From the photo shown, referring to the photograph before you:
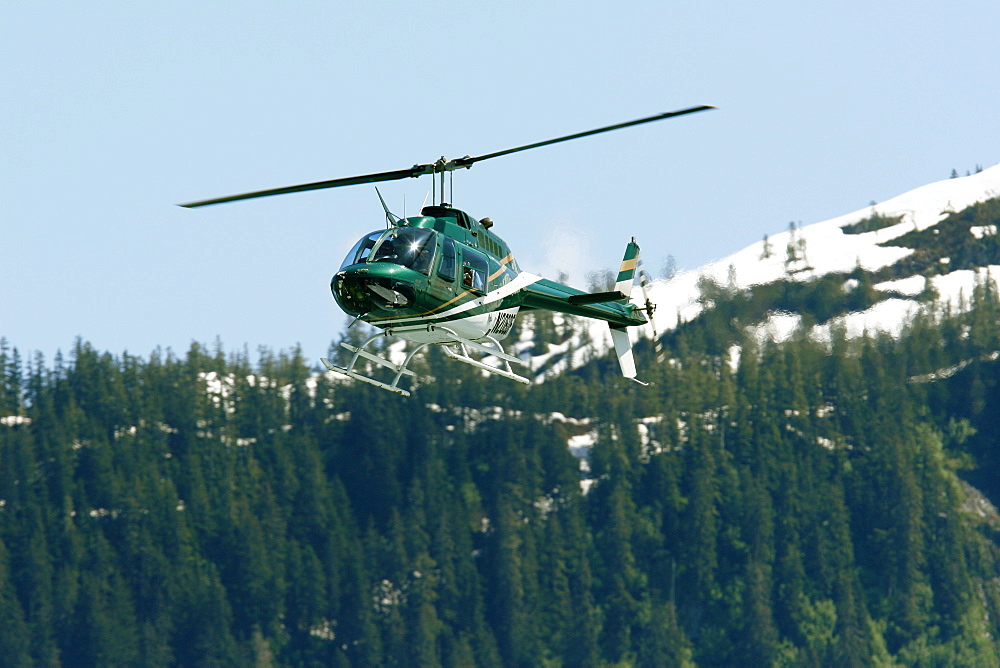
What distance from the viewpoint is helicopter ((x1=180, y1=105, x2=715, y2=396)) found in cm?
2962

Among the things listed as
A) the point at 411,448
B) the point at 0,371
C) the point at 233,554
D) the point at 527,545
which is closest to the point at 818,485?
the point at 527,545

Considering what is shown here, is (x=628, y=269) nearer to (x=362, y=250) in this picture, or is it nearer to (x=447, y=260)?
(x=447, y=260)

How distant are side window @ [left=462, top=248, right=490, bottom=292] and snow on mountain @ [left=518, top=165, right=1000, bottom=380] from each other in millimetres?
82628

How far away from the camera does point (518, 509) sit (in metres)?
130

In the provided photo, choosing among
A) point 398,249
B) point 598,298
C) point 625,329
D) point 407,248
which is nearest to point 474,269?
point 407,248

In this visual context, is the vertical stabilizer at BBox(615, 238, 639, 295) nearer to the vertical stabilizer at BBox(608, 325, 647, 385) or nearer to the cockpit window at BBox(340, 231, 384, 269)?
the vertical stabilizer at BBox(608, 325, 647, 385)

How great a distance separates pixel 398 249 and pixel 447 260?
4.18 ft

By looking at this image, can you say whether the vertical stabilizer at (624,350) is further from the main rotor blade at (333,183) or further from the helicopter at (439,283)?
the main rotor blade at (333,183)

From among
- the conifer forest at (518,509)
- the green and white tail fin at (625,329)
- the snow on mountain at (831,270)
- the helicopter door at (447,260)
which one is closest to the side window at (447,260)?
the helicopter door at (447,260)

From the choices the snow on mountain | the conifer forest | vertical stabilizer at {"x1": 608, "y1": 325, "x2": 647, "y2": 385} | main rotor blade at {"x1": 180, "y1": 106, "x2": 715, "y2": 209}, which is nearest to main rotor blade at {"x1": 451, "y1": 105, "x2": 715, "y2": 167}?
main rotor blade at {"x1": 180, "y1": 106, "x2": 715, "y2": 209}

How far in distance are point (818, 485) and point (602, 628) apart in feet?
79.0

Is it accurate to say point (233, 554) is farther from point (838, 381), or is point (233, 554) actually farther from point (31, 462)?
point (838, 381)

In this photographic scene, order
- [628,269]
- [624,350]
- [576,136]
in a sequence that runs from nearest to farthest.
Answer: [576,136] < [624,350] < [628,269]

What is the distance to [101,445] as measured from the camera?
12962 cm
